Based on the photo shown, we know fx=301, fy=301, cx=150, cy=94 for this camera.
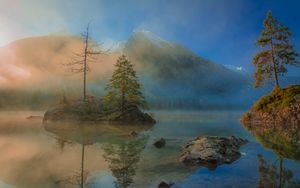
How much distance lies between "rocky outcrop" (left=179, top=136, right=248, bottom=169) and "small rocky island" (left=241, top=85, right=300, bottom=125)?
1912cm

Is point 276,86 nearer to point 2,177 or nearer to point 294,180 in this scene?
point 294,180

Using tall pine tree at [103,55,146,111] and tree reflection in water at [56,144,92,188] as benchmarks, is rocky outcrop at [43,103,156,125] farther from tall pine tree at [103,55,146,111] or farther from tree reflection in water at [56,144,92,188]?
tree reflection in water at [56,144,92,188]

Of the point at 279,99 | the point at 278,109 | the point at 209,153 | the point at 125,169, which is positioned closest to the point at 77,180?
the point at 125,169

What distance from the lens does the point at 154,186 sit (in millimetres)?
10445

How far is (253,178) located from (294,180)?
1.38 metres

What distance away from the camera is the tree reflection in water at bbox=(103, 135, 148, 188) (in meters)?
11.3

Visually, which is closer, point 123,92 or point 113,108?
point 123,92

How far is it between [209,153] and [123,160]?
4370 mm

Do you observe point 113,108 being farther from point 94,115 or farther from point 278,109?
point 278,109

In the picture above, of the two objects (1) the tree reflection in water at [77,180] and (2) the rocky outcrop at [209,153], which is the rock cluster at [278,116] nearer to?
(2) the rocky outcrop at [209,153]

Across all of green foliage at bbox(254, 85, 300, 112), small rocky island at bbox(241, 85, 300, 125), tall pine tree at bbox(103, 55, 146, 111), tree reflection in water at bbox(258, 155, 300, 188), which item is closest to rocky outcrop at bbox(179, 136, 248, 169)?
tree reflection in water at bbox(258, 155, 300, 188)

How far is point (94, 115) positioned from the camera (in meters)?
48.7

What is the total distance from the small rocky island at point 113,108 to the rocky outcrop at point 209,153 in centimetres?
3053

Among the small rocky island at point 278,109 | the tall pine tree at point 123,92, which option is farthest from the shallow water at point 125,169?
the tall pine tree at point 123,92
